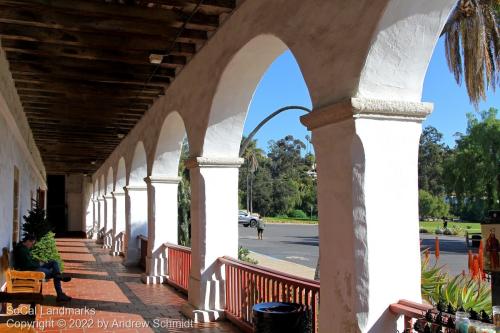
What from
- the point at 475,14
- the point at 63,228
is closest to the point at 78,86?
the point at 475,14

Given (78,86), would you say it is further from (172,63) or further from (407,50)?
(407,50)

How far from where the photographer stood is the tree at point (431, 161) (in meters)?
64.4

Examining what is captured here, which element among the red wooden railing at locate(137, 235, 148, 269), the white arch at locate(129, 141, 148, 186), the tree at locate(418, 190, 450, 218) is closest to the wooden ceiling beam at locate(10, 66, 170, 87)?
the white arch at locate(129, 141, 148, 186)

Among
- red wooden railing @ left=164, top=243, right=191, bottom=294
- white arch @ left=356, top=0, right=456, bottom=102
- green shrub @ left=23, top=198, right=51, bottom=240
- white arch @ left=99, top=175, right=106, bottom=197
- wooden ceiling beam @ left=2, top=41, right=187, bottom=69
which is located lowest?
red wooden railing @ left=164, top=243, right=191, bottom=294

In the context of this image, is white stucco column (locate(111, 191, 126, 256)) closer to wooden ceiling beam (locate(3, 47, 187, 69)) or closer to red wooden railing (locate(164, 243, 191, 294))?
red wooden railing (locate(164, 243, 191, 294))

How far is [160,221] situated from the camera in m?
9.93

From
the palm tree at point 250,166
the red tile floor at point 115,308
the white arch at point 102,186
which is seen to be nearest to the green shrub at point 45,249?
the red tile floor at point 115,308

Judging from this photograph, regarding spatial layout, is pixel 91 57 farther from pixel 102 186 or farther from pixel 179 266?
pixel 102 186

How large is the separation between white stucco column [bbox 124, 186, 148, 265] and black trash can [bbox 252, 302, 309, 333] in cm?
920

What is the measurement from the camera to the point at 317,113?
11.6 feet

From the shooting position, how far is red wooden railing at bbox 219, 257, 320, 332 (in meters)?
4.55

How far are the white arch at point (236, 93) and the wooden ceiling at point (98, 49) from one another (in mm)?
648

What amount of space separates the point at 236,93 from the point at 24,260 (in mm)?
4400

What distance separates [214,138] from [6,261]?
350 centimetres
